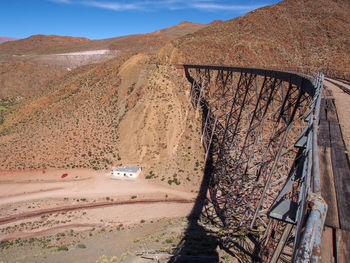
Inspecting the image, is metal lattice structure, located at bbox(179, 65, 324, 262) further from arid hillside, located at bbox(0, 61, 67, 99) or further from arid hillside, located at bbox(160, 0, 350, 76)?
arid hillside, located at bbox(0, 61, 67, 99)

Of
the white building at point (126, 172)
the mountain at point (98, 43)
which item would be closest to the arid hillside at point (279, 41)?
the white building at point (126, 172)

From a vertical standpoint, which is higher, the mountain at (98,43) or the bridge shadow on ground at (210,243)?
the mountain at (98,43)

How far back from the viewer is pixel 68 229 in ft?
55.4

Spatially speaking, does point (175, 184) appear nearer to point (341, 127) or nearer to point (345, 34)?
point (341, 127)

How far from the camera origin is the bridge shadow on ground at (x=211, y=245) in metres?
10.7

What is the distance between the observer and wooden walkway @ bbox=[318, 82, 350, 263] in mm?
2795

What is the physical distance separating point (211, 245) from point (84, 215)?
11.6 meters

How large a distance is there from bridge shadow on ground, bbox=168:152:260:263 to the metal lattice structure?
63 centimetres

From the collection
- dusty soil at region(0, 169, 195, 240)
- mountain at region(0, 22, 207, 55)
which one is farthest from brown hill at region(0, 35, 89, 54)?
dusty soil at region(0, 169, 195, 240)

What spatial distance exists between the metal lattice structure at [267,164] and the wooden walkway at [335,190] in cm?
56

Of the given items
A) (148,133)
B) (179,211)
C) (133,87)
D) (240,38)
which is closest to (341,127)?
(179,211)

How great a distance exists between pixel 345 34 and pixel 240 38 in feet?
66.1

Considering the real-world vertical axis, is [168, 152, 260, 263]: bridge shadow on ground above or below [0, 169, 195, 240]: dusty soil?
above

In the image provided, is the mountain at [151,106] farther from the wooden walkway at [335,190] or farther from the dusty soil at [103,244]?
the wooden walkway at [335,190]
